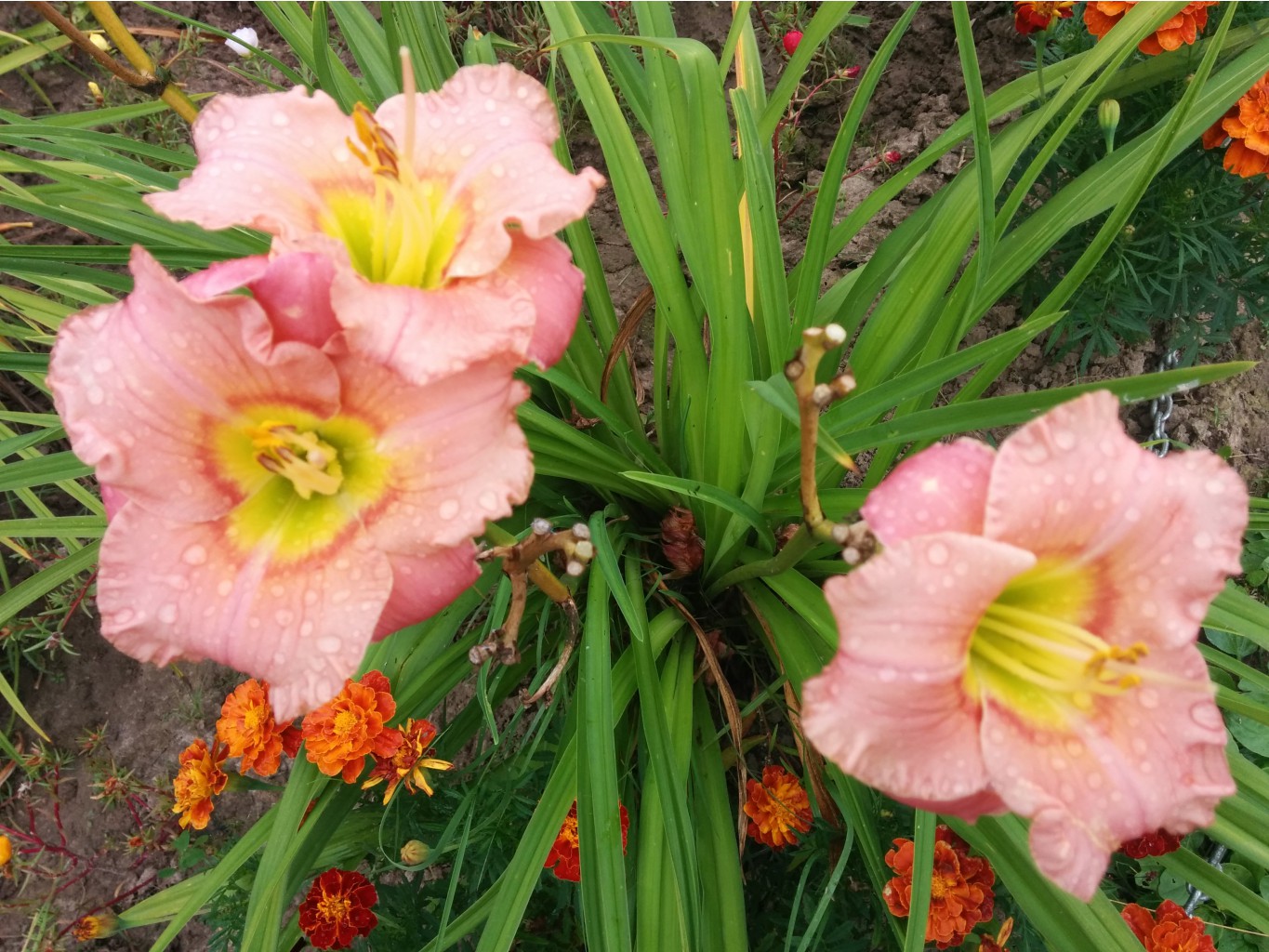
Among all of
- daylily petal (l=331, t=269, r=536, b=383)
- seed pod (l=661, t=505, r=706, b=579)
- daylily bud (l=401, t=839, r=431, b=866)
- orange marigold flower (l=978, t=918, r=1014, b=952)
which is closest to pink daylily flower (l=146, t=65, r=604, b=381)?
daylily petal (l=331, t=269, r=536, b=383)

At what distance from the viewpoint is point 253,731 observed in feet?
3.89

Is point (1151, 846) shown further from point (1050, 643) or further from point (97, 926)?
point (97, 926)

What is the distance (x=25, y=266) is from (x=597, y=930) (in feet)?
4.14

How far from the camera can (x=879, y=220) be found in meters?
2.05

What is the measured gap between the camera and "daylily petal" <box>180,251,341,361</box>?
2.08 feet

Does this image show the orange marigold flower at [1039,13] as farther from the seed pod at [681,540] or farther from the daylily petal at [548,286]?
the daylily petal at [548,286]

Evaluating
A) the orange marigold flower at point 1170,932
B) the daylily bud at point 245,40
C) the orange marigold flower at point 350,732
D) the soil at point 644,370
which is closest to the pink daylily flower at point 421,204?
the orange marigold flower at point 350,732

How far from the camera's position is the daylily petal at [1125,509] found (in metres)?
0.60

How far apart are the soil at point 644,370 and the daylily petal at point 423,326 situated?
1.43m

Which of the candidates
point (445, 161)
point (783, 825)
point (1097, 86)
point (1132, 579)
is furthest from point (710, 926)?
point (1097, 86)

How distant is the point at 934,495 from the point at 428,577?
417 mm

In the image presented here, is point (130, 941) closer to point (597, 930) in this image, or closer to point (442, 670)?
point (442, 670)

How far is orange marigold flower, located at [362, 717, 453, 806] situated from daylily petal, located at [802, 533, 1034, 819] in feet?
2.47

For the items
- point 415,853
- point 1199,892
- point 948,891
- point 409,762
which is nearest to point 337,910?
point 415,853
